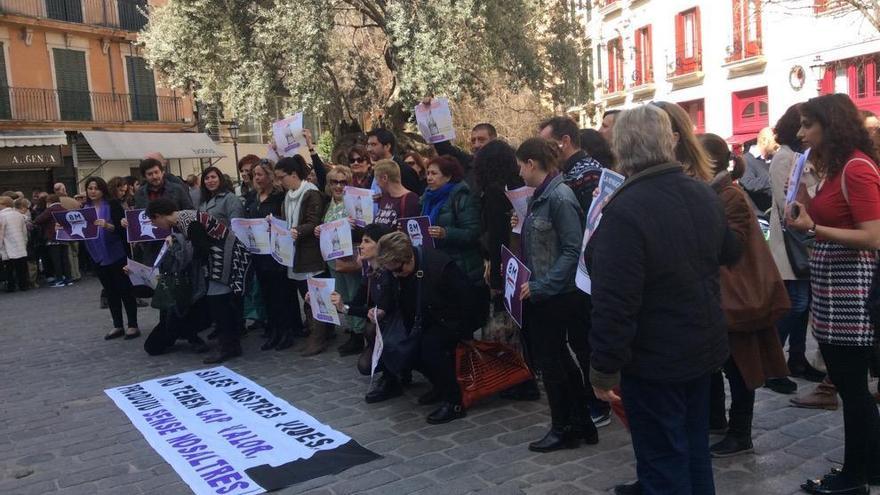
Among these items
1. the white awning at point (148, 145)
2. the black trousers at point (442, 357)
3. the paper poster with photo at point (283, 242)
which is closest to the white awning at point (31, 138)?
the white awning at point (148, 145)

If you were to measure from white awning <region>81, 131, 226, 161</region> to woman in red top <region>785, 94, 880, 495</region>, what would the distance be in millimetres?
25375

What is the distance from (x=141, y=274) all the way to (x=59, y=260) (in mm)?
8777

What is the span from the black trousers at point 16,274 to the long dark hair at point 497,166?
506 inches

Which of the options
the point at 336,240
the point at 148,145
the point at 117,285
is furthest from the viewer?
the point at 148,145

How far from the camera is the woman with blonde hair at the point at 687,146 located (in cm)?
329

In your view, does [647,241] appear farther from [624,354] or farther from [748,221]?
[748,221]

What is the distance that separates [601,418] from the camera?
4.74m

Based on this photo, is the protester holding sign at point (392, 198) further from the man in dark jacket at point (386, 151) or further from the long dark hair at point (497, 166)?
the long dark hair at point (497, 166)

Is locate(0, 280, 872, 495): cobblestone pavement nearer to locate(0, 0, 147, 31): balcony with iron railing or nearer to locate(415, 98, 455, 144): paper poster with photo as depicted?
locate(415, 98, 455, 144): paper poster with photo

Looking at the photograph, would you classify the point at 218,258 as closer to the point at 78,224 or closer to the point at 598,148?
the point at 78,224

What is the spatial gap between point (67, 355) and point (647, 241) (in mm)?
7359

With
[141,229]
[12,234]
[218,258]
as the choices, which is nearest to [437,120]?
[218,258]

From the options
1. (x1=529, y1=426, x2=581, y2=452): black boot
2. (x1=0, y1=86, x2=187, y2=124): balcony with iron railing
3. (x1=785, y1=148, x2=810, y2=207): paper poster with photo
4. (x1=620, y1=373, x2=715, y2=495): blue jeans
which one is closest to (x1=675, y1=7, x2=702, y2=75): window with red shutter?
(x1=0, y1=86, x2=187, y2=124): balcony with iron railing

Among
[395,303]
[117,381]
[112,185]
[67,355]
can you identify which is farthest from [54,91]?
[395,303]
